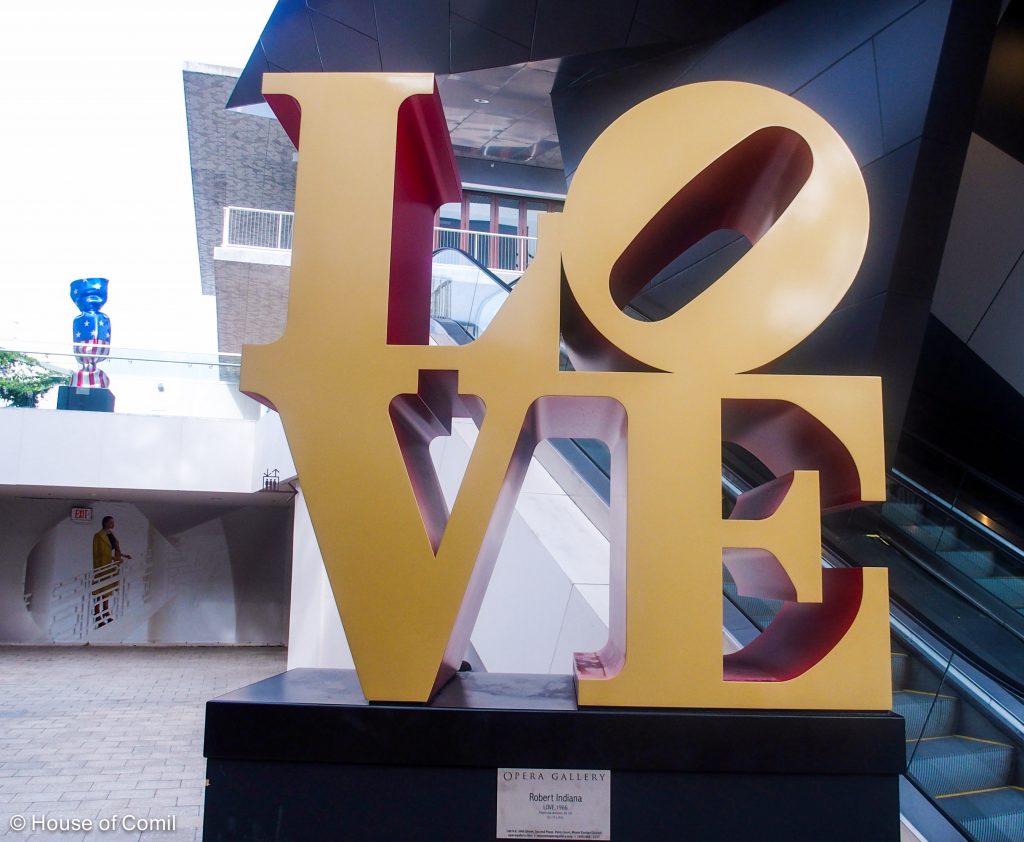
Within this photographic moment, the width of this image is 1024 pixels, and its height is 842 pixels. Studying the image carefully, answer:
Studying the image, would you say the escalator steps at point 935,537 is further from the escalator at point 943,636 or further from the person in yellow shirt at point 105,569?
the person in yellow shirt at point 105,569

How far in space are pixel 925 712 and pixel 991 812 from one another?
1.77 ft

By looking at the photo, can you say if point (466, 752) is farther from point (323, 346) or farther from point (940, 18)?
point (940, 18)

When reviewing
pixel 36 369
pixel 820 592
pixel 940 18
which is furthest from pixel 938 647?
pixel 36 369

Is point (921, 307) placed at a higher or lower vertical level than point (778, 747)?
higher

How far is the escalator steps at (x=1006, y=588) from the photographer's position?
17.6ft

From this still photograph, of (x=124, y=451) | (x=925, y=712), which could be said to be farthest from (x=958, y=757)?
(x=124, y=451)

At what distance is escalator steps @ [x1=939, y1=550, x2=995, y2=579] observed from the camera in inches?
224

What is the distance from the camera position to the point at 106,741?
8.21 metres

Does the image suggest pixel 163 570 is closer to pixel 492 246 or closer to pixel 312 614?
pixel 312 614

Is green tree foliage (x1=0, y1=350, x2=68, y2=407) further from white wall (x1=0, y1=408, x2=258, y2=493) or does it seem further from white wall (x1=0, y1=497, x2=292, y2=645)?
white wall (x1=0, y1=497, x2=292, y2=645)

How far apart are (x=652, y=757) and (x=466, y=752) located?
1.45ft

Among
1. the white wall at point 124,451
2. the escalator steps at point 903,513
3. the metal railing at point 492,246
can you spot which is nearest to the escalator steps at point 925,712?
the escalator steps at point 903,513

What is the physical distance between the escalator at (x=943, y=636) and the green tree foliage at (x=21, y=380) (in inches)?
452

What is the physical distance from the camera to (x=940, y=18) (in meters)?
5.59
